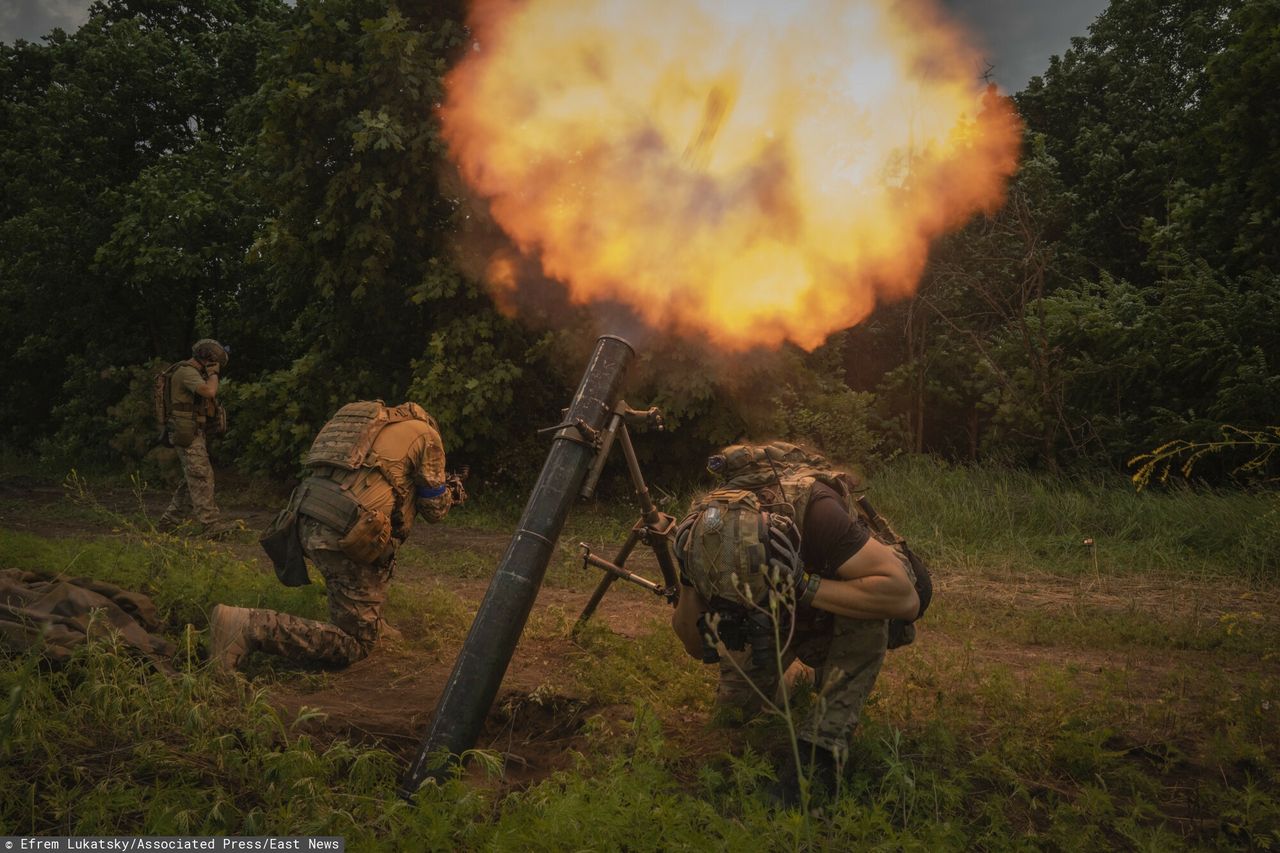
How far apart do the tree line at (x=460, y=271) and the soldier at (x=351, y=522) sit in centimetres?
542

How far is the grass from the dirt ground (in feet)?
0.16

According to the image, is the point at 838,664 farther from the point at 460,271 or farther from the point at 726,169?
the point at 460,271

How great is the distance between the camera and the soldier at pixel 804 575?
11.5ft

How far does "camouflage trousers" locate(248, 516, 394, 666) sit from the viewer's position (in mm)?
4949

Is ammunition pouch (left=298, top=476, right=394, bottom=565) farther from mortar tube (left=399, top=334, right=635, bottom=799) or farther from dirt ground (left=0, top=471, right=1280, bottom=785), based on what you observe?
mortar tube (left=399, top=334, right=635, bottom=799)

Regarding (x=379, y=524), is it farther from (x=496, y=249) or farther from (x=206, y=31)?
(x=206, y=31)

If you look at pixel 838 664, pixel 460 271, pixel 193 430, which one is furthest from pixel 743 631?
pixel 460 271

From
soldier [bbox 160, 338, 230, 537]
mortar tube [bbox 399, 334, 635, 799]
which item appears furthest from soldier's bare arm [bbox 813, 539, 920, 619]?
soldier [bbox 160, 338, 230, 537]

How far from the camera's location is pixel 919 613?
12.6 feet

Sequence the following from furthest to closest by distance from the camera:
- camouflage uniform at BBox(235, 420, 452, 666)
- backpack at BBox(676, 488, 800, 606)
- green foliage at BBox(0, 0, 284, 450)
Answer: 1. green foliage at BBox(0, 0, 284, 450)
2. camouflage uniform at BBox(235, 420, 452, 666)
3. backpack at BBox(676, 488, 800, 606)

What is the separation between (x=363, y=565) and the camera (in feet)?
17.6

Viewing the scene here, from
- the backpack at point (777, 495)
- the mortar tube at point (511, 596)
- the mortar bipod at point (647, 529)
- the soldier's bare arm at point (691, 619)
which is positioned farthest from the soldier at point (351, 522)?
the backpack at point (777, 495)

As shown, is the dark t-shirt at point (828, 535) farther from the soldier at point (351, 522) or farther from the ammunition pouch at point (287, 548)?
the ammunition pouch at point (287, 548)

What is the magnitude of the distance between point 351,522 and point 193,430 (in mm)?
5265
